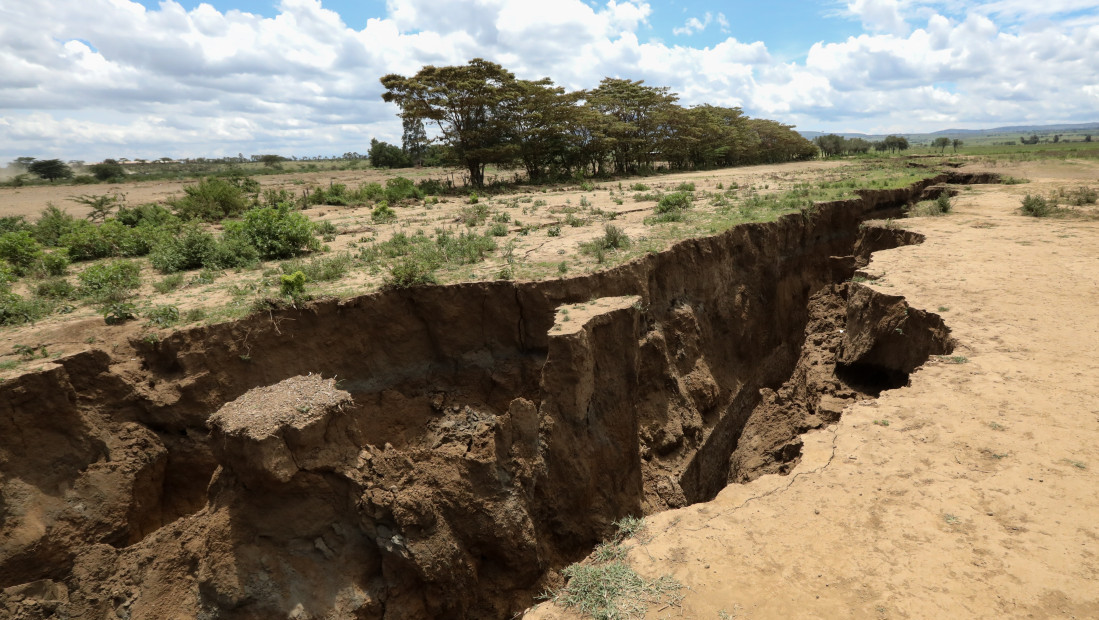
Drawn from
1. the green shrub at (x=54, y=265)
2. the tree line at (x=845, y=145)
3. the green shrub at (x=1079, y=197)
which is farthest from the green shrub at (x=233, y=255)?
the tree line at (x=845, y=145)

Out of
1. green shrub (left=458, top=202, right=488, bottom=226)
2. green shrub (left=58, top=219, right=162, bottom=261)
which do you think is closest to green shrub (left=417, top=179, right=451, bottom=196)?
green shrub (left=458, top=202, right=488, bottom=226)

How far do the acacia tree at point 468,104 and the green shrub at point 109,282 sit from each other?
1666 cm

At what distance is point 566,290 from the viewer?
902 cm

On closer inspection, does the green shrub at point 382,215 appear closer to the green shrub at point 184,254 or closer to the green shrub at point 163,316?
the green shrub at point 184,254

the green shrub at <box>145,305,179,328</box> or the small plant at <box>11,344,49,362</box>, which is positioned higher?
the green shrub at <box>145,305,179,328</box>

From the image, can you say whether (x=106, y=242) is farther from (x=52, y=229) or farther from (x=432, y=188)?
(x=432, y=188)

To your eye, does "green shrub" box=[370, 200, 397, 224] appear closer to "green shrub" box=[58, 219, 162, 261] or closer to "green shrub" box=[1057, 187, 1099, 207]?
"green shrub" box=[58, 219, 162, 261]

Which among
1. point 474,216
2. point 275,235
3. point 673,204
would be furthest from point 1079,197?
point 275,235

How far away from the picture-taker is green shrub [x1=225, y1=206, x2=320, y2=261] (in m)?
12.0

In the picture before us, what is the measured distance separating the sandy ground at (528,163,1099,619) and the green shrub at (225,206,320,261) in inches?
404

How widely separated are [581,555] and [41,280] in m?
11.6

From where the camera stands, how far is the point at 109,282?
9.72 m

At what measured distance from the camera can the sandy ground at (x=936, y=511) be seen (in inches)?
165

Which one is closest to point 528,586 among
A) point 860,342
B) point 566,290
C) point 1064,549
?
point 566,290
